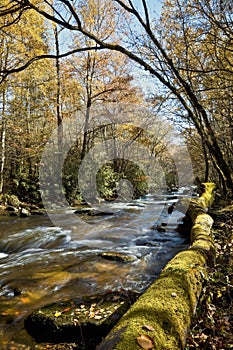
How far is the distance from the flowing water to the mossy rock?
0.62 ft

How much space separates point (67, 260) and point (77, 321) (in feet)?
9.39

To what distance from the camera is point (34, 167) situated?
17062mm

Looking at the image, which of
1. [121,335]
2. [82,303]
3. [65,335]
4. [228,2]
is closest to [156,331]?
[121,335]

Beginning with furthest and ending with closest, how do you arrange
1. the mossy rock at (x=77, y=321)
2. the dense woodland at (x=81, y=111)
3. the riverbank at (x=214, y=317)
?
the dense woodland at (x=81, y=111)
the mossy rock at (x=77, y=321)
the riverbank at (x=214, y=317)

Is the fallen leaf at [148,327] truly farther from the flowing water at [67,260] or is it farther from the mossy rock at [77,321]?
the flowing water at [67,260]

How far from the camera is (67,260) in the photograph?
589cm

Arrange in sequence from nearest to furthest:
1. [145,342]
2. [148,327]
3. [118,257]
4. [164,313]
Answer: [145,342], [148,327], [164,313], [118,257]

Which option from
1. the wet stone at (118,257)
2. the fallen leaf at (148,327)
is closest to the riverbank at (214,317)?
the fallen leaf at (148,327)

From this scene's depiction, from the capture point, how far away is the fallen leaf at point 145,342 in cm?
172

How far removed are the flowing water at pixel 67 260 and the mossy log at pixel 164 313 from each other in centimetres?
155

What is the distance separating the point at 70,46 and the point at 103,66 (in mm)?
2485

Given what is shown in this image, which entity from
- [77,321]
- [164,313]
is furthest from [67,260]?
[164,313]

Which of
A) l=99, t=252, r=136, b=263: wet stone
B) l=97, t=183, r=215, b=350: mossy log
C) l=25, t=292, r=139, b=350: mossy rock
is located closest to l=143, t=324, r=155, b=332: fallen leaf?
l=97, t=183, r=215, b=350: mossy log

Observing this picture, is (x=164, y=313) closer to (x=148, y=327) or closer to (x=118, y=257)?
(x=148, y=327)
